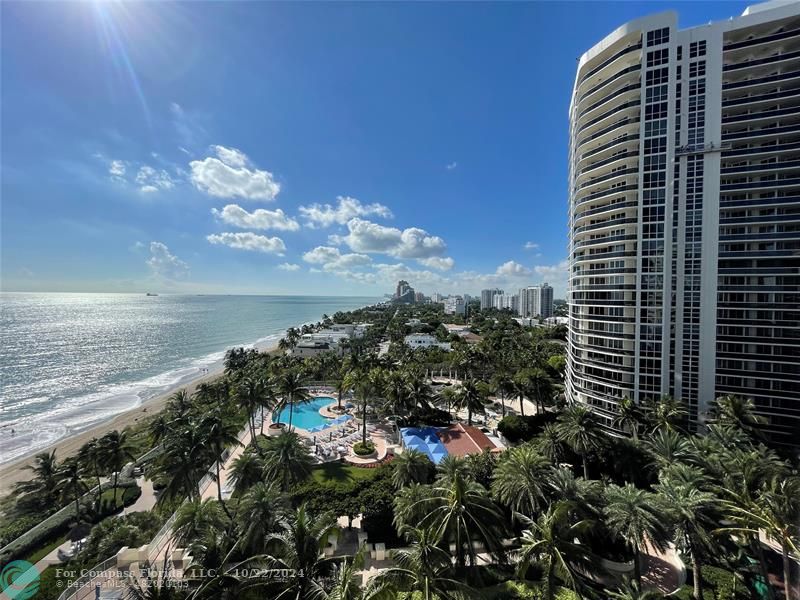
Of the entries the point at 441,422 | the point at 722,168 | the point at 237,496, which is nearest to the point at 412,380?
the point at 441,422

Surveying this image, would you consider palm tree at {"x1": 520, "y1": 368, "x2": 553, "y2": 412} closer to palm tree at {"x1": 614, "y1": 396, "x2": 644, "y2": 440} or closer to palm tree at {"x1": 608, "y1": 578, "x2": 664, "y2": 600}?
palm tree at {"x1": 614, "y1": 396, "x2": 644, "y2": 440}

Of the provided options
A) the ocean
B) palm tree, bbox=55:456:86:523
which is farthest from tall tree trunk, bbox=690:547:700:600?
the ocean

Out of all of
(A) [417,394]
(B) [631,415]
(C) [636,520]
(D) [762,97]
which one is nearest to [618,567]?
(C) [636,520]

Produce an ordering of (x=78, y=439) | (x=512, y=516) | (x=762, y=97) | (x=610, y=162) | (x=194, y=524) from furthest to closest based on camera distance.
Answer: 1. (x=78, y=439)
2. (x=610, y=162)
3. (x=762, y=97)
4. (x=512, y=516)
5. (x=194, y=524)

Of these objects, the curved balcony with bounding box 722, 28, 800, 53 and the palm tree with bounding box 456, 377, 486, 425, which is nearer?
the curved balcony with bounding box 722, 28, 800, 53

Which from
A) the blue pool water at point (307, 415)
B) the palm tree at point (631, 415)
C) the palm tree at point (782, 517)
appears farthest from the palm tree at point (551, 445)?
the blue pool water at point (307, 415)

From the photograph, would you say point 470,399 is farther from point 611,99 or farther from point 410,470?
point 611,99
